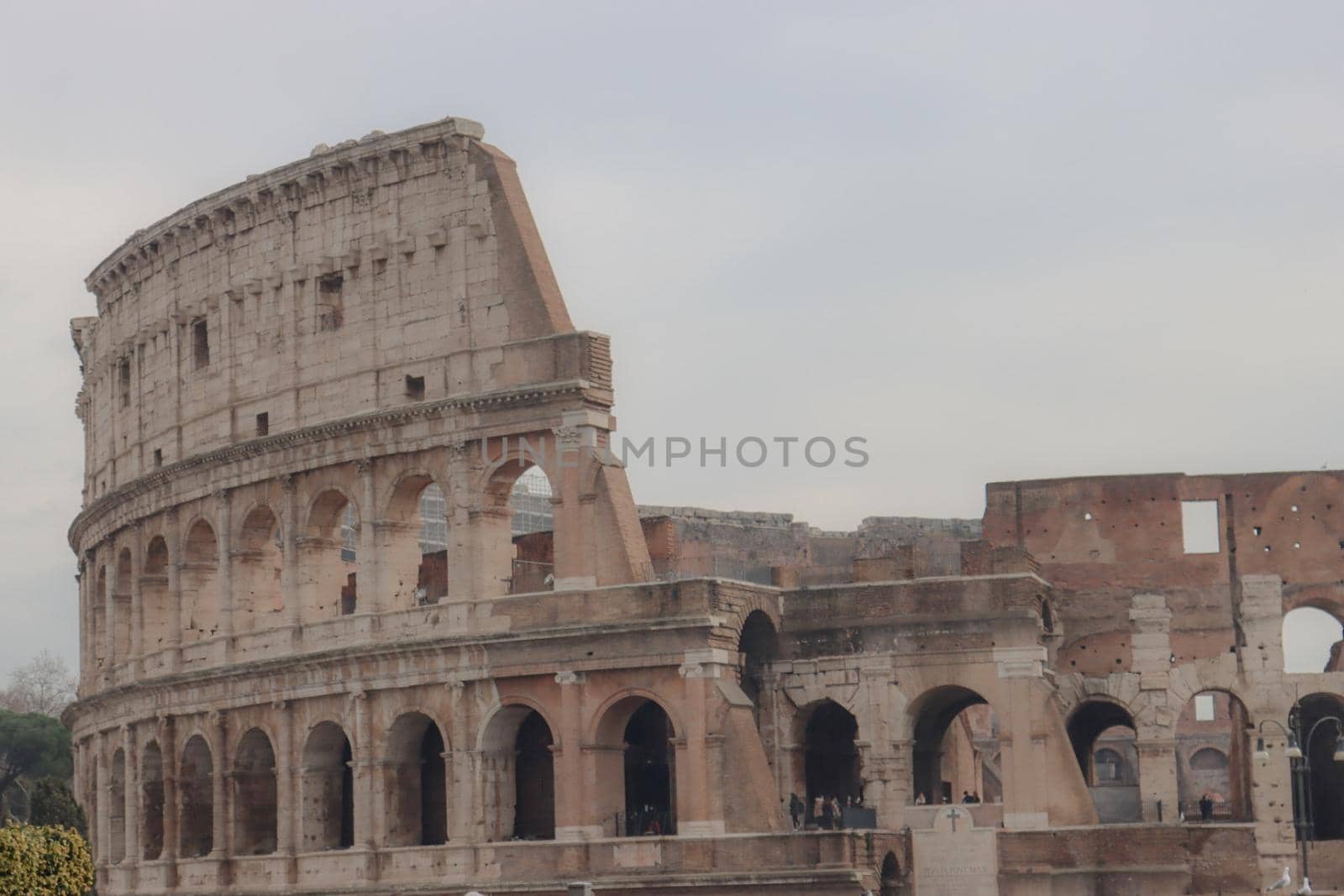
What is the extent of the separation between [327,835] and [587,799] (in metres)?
6.54

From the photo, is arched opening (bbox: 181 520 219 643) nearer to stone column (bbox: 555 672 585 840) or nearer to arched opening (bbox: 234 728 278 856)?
arched opening (bbox: 234 728 278 856)

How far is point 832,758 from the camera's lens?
43.8 meters

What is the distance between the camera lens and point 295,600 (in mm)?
44281

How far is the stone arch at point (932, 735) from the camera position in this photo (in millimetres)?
42125

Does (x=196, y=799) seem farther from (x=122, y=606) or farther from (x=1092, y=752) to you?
(x=1092, y=752)

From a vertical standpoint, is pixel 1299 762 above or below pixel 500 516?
below

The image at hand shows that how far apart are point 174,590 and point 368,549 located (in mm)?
6528

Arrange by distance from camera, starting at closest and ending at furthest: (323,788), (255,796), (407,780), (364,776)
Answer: (364,776), (407,780), (323,788), (255,796)

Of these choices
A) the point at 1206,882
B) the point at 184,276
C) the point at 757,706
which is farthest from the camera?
the point at 184,276

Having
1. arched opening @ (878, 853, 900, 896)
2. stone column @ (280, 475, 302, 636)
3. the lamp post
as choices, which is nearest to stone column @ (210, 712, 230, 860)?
stone column @ (280, 475, 302, 636)

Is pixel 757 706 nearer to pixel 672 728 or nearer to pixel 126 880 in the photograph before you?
pixel 672 728

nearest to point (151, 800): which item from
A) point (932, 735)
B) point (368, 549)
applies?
point (368, 549)

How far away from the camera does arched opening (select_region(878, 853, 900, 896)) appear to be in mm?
38812

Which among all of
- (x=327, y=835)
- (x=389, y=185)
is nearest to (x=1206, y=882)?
(x=327, y=835)
